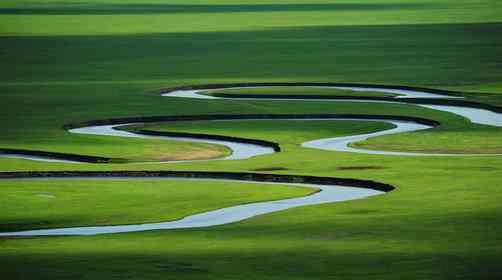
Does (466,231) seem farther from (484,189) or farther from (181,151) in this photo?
(181,151)

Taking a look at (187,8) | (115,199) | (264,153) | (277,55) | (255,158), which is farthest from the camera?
(187,8)

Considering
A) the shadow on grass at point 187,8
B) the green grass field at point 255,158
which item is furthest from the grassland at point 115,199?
the shadow on grass at point 187,8

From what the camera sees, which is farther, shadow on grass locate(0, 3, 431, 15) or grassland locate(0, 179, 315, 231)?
shadow on grass locate(0, 3, 431, 15)

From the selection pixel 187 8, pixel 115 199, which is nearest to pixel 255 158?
pixel 115 199

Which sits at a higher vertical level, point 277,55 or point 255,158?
point 277,55

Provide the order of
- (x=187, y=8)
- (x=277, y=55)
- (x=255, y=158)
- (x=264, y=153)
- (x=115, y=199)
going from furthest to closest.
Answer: (x=187, y=8), (x=277, y=55), (x=264, y=153), (x=255, y=158), (x=115, y=199)

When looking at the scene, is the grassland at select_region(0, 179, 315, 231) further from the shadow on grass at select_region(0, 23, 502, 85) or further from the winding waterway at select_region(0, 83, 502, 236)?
the shadow on grass at select_region(0, 23, 502, 85)

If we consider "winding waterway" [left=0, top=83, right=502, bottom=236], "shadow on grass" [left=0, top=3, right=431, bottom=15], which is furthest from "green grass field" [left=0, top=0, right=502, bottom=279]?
"shadow on grass" [left=0, top=3, right=431, bottom=15]

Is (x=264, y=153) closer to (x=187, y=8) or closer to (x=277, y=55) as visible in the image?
(x=277, y=55)

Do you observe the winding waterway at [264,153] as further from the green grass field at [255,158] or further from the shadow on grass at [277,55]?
the shadow on grass at [277,55]
